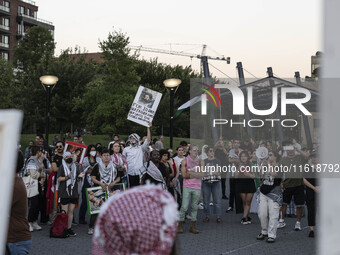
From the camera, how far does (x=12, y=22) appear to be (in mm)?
82812

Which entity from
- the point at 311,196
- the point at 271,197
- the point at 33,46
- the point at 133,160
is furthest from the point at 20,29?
the point at 271,197

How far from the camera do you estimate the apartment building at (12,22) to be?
3187 inches

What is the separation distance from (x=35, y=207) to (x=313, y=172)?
226 inches

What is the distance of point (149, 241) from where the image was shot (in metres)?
1.85

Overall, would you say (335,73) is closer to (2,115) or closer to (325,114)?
(325,114)

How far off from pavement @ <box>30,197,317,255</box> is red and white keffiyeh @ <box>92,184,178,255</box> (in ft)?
24.7

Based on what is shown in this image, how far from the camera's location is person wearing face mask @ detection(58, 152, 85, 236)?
10.7m

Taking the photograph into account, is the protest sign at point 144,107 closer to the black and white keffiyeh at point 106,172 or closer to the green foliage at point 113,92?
the black and white keffiyeh at point 106,172

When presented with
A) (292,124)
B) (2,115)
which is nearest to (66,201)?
(2,115)

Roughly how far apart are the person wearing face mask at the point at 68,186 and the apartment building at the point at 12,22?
73.0 meters

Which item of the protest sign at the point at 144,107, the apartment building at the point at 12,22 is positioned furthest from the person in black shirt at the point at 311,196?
the apartment building at the point at 12,22

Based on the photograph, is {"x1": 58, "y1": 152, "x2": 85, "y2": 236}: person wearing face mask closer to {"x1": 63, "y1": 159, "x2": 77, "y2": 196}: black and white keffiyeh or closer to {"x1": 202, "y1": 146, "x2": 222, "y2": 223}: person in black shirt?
{"x1": 63, "y1": 159, "x2": 77, "y2": 196}: black and white keffiyeh

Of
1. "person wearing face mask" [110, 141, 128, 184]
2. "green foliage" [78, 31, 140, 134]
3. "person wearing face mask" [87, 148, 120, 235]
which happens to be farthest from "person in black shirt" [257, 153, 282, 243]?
"green foliage" [78, 31, 140, 134]

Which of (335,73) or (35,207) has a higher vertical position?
(335,73)
